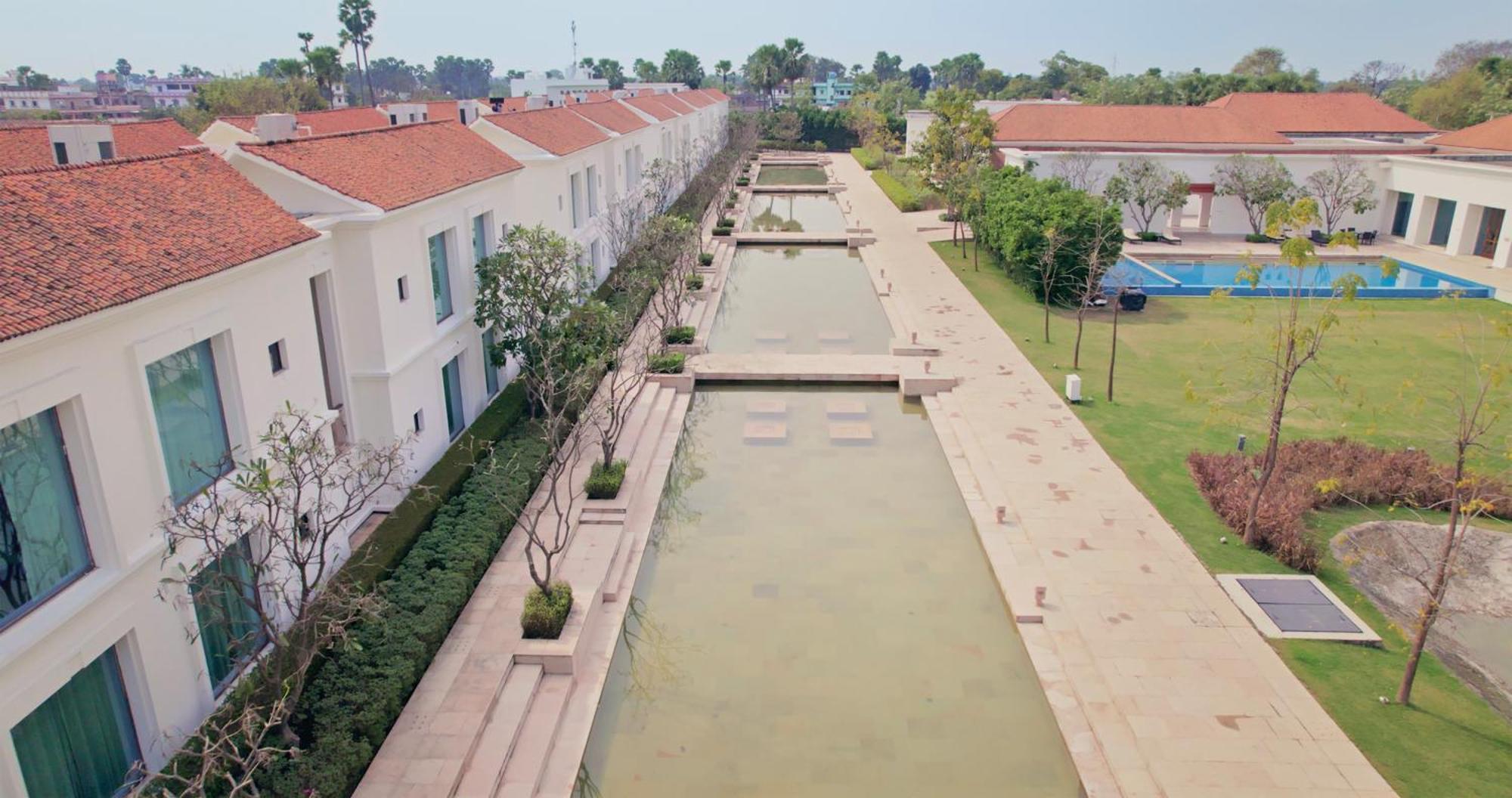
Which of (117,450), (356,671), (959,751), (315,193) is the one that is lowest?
(959,751)

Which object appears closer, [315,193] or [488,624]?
[488,624]

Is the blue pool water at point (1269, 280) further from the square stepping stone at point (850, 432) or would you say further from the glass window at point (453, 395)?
the glass window at point (453, 395)

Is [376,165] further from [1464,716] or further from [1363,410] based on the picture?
[1363,410]

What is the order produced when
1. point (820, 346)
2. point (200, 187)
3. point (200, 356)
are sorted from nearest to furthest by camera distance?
1. point (200, 356)
2. point (200, 187)
3. point (820, 346)

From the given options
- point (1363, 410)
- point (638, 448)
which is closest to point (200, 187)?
point (638, 448)

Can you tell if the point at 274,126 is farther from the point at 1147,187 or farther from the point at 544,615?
the point at 1147,187

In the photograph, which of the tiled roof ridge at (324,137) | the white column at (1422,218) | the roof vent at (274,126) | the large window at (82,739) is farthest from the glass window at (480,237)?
the white column at (1422,218)
